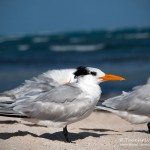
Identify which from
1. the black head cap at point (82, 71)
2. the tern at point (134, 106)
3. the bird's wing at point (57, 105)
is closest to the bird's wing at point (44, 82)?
the tern at point (134, 106)

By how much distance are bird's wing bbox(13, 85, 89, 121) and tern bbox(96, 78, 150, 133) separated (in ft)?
4.00

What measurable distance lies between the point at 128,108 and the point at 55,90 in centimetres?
142

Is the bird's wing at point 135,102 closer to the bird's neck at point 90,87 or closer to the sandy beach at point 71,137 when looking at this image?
the sandy beach at point 71,137

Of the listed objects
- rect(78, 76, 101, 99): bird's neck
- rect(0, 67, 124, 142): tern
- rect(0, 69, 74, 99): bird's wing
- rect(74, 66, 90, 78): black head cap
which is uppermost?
rect(0, 69, 74, 99): bird's wing

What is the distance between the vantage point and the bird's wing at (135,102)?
21.9ft

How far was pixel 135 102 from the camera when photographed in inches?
266

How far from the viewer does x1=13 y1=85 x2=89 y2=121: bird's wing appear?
561 cm

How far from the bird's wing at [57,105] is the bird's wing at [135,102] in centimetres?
124

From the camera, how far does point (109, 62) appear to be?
63.9ft

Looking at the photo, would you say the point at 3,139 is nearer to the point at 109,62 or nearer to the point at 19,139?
the point at 19,139

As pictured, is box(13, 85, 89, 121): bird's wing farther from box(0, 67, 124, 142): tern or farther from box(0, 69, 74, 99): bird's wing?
box(0, 69, 74, 99): bird's wing

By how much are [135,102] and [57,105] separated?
4.85 feet

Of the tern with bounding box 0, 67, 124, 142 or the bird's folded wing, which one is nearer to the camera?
the tern with bounding box 0, 67, 124, 142

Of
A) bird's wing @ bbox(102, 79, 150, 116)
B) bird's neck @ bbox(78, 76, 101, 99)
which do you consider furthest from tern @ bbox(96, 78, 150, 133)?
bird's neck @ bbox(78, 76, 101, 99)
